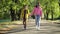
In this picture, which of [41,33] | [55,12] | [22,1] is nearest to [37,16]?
[41,33]

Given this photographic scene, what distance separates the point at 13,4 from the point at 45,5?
21.7ft

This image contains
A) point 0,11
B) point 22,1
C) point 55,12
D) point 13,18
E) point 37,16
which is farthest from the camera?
point 55,12

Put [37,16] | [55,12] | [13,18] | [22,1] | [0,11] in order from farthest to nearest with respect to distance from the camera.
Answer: [55,12], [13,18], [0,11], [22,1], [37,16]

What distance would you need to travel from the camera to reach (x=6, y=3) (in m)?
26.6

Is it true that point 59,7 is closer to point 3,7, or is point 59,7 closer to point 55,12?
point 55,12

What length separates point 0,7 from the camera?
2741 centimetres

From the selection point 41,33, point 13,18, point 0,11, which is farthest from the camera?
point 13,18

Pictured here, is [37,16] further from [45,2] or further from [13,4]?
[45,2]

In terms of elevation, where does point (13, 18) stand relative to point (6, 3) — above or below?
below

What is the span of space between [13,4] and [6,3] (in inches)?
33.0

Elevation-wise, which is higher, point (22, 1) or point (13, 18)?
point (22, 1)

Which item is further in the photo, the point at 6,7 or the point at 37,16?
the point at 6,7

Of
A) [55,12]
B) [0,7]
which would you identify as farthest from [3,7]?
[55,12]

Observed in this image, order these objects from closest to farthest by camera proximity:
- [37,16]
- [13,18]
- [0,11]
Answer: [37,16] → [0,11] → [13,18]
